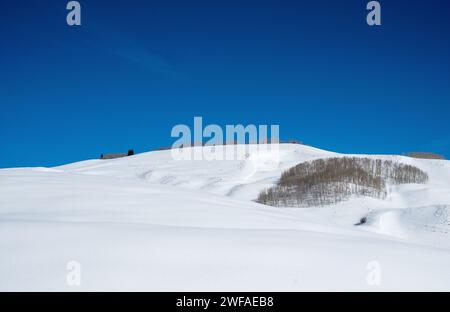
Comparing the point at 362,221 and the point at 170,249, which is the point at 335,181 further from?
the point at 170,249

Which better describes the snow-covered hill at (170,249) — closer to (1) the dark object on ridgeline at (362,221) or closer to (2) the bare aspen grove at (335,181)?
(1) the dark object on ridgeline at (362,221)

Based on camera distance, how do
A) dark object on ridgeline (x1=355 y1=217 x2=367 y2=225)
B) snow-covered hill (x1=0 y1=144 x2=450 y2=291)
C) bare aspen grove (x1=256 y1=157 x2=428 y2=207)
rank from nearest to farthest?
snow-covered hill (x1=0 y1=144 x2=450 y2=291) < dark object on ridgeline (x1=355 y1=217 x2=367 y2=225) < bare aspen grove (x1=256 y1=157 x2=428 y2=207)

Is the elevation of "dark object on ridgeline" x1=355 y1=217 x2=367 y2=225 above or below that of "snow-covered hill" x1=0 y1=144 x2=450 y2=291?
below

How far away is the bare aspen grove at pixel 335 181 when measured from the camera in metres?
16.6

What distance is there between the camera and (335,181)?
17.8 m

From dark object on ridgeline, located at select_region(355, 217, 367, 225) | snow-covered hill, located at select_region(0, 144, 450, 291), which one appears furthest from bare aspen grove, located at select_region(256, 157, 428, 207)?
snow-covered hill, located at select_region(0, 144, 450, 291)

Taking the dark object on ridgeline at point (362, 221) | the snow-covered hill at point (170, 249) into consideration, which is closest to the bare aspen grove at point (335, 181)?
the dark object on ridgeline at point (362, 221)

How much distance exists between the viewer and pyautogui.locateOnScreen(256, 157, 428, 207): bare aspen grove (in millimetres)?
16641

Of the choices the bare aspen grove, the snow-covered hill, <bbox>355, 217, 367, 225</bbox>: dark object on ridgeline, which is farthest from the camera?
the bare aspen grove

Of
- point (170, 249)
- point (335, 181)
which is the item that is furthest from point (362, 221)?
point (170, 249)

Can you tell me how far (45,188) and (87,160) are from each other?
3444 cm

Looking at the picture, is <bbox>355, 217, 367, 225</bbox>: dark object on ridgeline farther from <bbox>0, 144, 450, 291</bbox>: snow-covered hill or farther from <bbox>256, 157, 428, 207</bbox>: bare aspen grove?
<bbox>0, 144, 450, 291</bbox>: snow-covered hill
